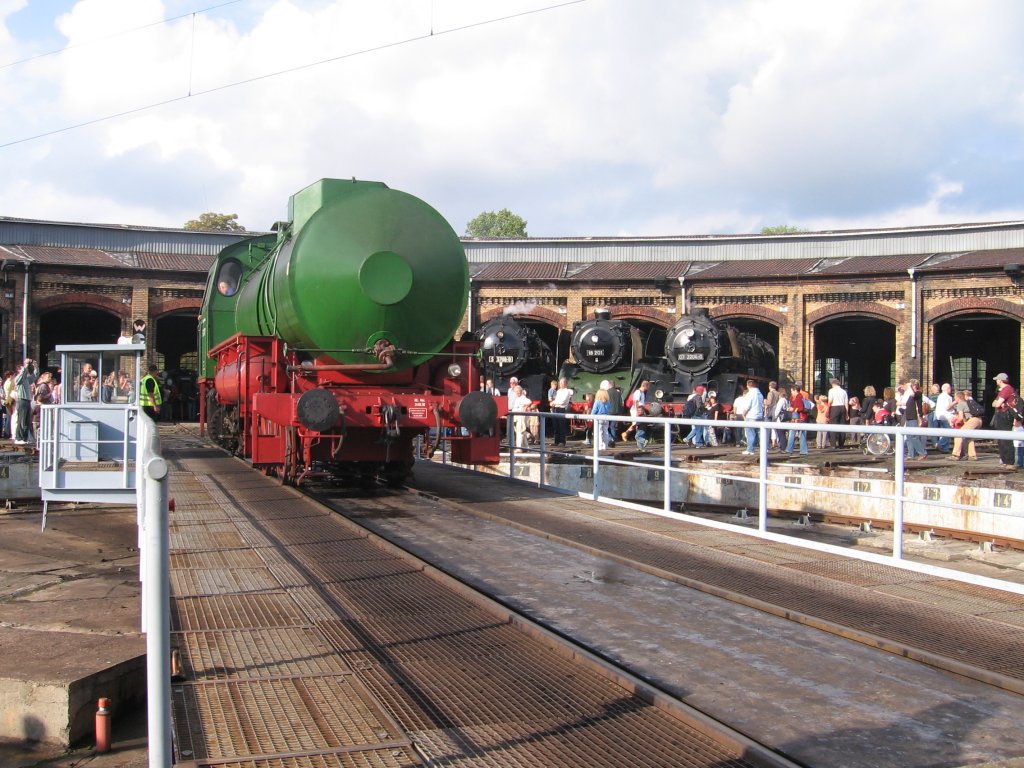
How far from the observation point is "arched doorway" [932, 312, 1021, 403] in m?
37.4

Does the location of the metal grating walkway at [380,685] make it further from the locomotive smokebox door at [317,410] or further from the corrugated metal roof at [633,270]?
the corrugated metal roof at [633,270]

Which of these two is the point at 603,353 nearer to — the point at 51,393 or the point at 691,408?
the point at 691,408

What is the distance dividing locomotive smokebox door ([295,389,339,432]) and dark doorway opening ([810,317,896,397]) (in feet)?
104

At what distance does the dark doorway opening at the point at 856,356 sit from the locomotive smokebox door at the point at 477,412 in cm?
3024

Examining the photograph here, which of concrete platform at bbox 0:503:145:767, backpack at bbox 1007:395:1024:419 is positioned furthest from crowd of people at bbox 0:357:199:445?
backpack at bbox 1007:395:1024:419

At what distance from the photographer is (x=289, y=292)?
1029 centimetres

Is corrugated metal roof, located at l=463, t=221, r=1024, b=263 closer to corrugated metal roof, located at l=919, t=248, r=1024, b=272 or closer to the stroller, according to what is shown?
corrugated metal roof, located at l=919, t=248, r=1024, b=272

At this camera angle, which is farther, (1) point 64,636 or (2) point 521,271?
(2) point 521,271

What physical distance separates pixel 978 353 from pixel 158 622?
4409 centimetres

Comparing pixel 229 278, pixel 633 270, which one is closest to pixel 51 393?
pixel 229 278

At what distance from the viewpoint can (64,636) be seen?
5.01m

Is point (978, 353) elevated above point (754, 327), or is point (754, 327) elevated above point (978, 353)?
point (754, 327)

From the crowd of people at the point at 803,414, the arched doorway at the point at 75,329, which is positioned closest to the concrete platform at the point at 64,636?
the crowd of people at the point at 803,414

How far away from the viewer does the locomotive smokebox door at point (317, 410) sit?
9500 millimetres
